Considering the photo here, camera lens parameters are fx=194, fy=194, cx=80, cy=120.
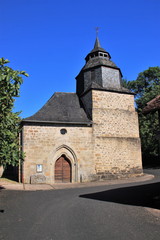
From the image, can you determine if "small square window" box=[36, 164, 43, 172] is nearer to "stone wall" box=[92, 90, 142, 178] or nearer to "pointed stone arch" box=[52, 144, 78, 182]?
"pointed stone arch" box=[52, 144, 78, 182]

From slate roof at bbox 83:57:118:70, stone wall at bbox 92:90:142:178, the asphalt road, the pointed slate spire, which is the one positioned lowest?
the asphalt road

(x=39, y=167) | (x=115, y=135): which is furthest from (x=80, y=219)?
(x=115, y=135)

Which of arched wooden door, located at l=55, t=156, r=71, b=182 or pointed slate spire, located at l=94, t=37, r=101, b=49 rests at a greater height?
pointed slate spire, located at l=94, t=37, r=101, b=49

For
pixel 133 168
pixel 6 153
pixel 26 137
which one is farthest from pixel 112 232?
pixel 133 168

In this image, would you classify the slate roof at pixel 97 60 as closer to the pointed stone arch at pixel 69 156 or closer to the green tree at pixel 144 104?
the green tree at pixel 144 104

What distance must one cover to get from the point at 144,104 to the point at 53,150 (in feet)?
58.6

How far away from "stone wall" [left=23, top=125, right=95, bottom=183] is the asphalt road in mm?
5278

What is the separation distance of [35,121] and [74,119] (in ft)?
10.2

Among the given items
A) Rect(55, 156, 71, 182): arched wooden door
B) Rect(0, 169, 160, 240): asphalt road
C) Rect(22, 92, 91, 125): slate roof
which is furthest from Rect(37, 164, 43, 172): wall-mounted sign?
Rect(0, 169, 160, 240): asphalt road

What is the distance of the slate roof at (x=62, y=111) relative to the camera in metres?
14.6

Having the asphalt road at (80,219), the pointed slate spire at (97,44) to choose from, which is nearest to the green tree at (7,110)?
the asphalt road at (80,219)

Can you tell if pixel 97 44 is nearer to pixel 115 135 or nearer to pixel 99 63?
pixel 99 63

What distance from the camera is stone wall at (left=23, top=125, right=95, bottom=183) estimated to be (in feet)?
44.2

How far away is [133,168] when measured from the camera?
16438 mm
